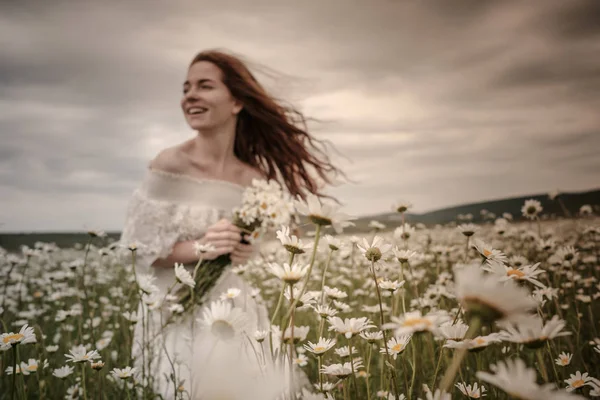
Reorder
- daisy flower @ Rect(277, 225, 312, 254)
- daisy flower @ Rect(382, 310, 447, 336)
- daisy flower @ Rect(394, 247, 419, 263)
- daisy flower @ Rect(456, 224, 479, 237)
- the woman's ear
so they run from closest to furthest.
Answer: daisy flower @ Rect(382, 310, 447, 336) → daisy flower @ Rect(277, 225, 312, 254) → daisy flower @ Rect(394, 247, 419, 263) → daisy flower @ Rect(456, 224, 479, 237) → the woman's ear

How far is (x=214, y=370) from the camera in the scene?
63cm

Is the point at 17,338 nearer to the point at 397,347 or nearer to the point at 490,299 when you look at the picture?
the point at 397,347

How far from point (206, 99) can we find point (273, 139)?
757 mm

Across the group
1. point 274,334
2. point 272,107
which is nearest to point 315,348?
point 274,334

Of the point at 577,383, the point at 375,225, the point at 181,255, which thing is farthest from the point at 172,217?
the point at 577,383

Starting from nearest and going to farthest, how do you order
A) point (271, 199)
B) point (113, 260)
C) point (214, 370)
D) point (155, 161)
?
1. point (214, 370)
2. point (271, 199)
3. point (155, 161)
4. point (113, 260)

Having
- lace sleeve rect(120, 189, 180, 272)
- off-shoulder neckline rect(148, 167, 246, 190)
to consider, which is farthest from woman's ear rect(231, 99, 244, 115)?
lace sleeve rect(120, 189, 180, 272)

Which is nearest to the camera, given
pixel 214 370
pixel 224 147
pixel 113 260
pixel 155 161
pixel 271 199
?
pixel 214 370

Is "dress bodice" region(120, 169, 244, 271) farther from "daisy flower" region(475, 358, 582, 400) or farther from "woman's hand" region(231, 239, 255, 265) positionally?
"daisy flower" region(475, 358, 582, 400)

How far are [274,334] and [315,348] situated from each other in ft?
0.68

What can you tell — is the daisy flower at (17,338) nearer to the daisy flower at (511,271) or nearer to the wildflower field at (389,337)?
the wildflower field at (389,337)

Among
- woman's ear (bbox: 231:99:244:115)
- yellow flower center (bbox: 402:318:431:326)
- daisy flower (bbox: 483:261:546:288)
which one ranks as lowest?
yellow flower center (bbox: 402:318:431:326)

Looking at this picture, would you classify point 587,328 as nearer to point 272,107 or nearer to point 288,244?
point 288,244

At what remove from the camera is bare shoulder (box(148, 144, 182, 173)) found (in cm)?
321
